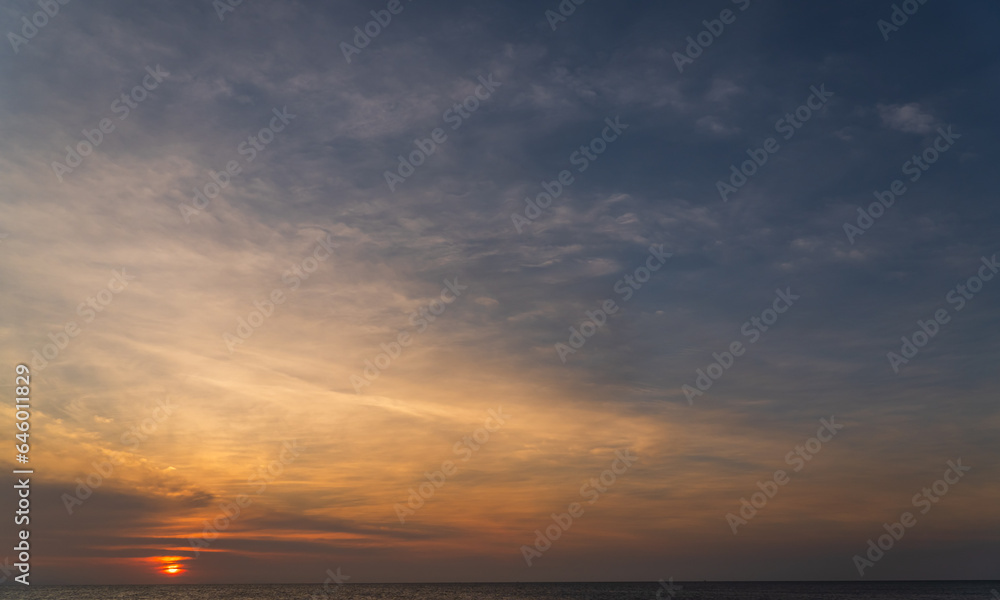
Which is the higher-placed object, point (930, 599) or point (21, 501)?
point (21, 501)

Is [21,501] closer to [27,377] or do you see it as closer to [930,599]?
[27,377]

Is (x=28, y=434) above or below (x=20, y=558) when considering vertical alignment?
above

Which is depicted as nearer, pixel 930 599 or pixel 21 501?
pixel 21 501

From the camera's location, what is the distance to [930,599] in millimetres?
199625

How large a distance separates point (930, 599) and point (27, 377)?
222 m

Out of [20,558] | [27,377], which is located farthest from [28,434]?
[20,558]

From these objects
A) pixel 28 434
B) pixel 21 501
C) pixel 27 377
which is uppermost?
pixel 27 377

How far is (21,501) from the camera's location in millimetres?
67438

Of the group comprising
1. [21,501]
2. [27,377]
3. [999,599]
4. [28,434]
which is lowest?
[999,599]

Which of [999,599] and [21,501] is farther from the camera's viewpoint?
[999,599]

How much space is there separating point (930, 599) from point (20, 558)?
711 ft

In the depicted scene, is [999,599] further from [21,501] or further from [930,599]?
[21,501]

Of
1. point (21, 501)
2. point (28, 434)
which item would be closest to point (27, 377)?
point (28, 434)

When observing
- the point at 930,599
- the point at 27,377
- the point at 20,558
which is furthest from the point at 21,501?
the point at 930,599
